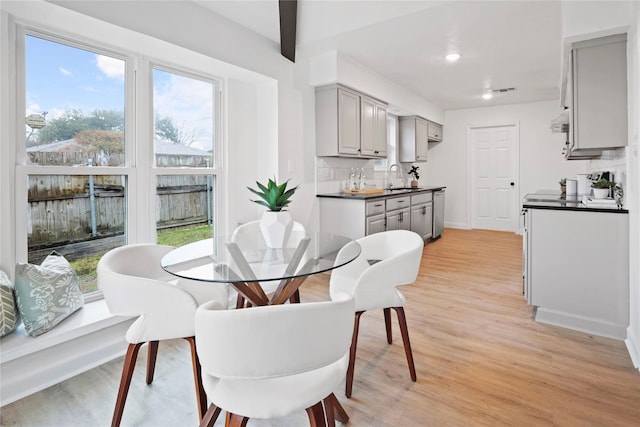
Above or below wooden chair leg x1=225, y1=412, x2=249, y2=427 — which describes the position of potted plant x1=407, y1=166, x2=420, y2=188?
above

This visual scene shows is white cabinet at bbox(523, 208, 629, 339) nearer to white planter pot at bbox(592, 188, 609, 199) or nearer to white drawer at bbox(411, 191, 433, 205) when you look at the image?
white planter pot at bbox(592, 188, 609, 199)

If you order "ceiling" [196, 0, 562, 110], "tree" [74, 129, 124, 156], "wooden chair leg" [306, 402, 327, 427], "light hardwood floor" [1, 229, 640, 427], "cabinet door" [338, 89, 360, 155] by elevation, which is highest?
"ceiling" [196, 0, 562, 110]

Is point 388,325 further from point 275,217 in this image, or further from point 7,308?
point 7,308

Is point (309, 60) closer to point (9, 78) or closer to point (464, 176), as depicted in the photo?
point (9, 78)

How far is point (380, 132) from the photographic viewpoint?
494 centimetres

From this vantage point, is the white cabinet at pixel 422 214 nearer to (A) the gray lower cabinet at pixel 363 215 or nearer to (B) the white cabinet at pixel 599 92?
(A) the gray lower cabinet at pixel 363 215

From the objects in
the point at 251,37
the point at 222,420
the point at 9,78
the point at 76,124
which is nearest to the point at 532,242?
the point at 222,420

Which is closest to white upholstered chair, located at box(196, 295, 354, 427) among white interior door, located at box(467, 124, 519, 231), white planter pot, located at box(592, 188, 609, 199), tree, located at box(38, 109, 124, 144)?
tree, located at box(38, 109, 124, 144)

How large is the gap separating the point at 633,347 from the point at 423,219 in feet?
11.4

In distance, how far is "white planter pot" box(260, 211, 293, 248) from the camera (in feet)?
6.40

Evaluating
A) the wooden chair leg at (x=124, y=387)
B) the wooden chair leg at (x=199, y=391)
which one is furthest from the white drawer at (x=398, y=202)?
the wooden chair leg at (x=124, y=387)

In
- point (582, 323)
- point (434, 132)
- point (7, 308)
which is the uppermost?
point (434, 132)

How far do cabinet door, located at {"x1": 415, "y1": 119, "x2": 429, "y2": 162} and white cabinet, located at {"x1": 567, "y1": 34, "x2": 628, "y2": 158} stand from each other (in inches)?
146

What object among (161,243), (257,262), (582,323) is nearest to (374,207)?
(582,323)
